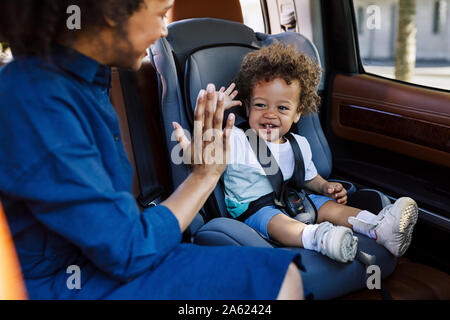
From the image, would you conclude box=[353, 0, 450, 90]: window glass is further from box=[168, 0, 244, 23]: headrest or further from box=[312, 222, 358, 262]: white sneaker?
box=[312, 222, 358, 262]: white sneaker

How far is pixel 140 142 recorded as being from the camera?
6.01 feet

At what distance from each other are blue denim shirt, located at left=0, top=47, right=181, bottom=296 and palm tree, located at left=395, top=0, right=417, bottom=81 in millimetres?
2329

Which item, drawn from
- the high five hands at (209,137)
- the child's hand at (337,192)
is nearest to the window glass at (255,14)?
the child's hand at (337,192)

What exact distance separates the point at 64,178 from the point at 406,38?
2910 millimetres

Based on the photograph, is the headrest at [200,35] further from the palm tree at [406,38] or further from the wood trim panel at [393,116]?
the palm tree at [406,38]

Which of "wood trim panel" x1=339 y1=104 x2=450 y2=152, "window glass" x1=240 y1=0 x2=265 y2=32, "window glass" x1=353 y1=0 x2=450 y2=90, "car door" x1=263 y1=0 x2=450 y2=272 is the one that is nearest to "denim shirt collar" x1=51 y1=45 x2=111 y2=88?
"car door" x1=263 y1=0 x2=450 y2=272

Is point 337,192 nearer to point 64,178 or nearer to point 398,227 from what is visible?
point 398,227

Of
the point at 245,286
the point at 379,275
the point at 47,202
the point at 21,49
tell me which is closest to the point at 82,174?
the point at 47,202

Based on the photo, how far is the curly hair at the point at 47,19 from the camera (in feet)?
2.81

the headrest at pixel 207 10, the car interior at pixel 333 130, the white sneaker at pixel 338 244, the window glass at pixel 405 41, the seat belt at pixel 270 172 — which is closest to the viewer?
the white sneaker at pixel 338 244

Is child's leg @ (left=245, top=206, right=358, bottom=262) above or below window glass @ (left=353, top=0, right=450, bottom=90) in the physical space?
below

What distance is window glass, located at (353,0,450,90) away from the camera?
2.41m

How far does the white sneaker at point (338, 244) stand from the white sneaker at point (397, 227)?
0.68ft

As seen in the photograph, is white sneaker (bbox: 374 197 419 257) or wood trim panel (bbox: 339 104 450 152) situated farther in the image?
wood trim panel (bbox: 339 104 450 152)
